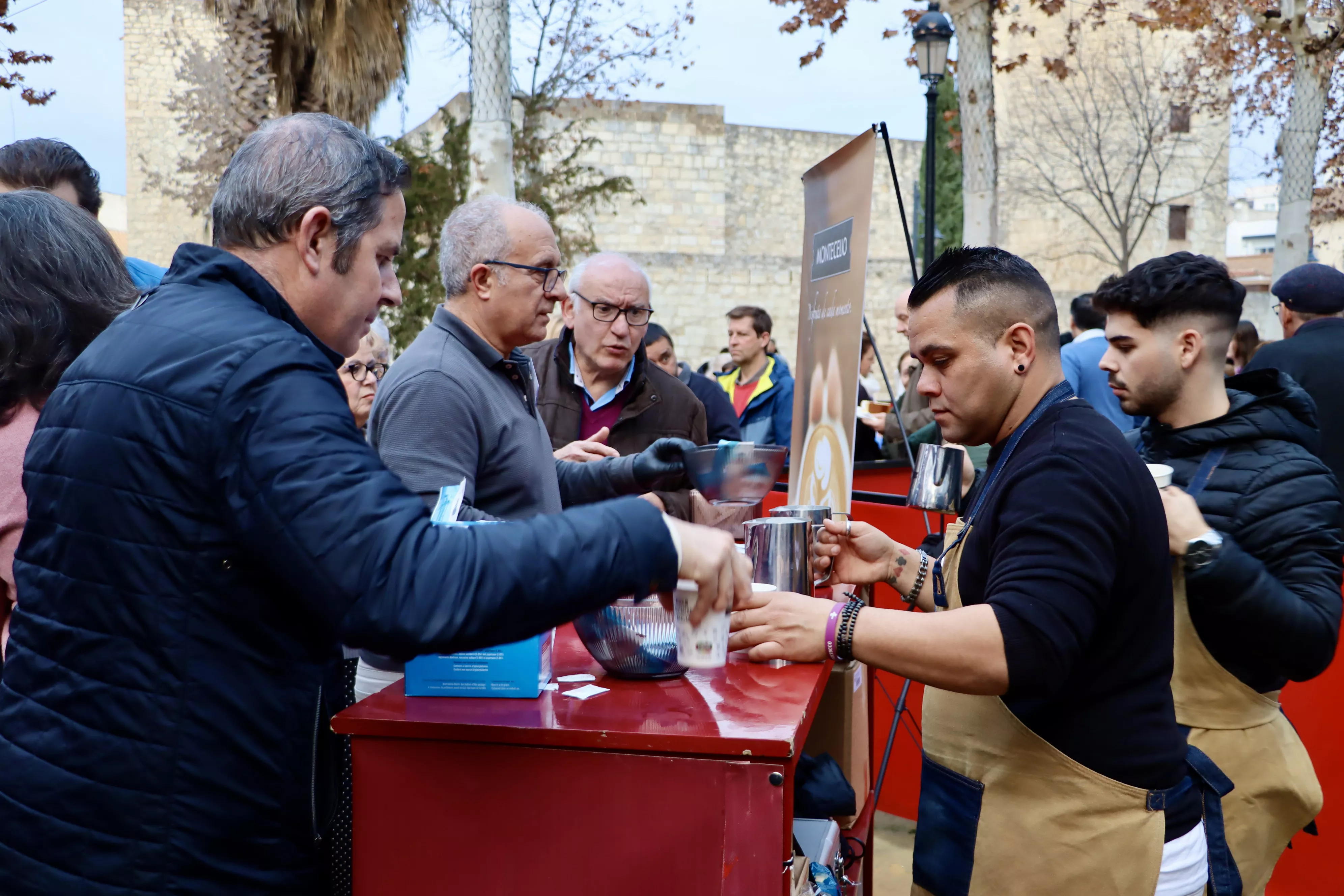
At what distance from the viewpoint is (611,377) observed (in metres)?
4.38

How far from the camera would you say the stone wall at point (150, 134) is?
80.9 feet

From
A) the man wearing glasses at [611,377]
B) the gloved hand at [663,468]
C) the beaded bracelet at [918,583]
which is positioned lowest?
the beaded bracelet at [918,583]

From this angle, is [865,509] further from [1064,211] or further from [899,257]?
[1064,211]

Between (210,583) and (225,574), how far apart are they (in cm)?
2

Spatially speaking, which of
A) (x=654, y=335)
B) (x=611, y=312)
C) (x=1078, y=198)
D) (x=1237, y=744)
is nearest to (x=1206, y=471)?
(x=1237, y=744)

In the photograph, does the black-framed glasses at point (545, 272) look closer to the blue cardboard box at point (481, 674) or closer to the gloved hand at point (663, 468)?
the gloved hand at point (663, 468)

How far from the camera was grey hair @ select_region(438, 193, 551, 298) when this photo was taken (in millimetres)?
2893

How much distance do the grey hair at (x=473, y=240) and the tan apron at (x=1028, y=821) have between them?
1543 millimetres

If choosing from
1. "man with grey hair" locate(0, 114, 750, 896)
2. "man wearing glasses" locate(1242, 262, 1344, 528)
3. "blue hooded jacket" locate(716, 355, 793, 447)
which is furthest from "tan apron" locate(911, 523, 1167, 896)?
"blue hooded jacket" locate(716, 355, 793, 447)

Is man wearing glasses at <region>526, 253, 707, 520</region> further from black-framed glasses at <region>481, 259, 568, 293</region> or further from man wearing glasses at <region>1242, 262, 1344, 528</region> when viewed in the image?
man wearing glasses at <region>1242, 262, 1344, 528</region>

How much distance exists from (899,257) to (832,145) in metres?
3.77

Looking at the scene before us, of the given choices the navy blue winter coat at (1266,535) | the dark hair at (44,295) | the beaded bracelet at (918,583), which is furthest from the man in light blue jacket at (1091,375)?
the dark hair at (44,295)

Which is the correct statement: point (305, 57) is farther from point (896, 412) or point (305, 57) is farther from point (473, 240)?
point (896, 412)

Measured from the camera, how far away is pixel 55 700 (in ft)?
4.60
